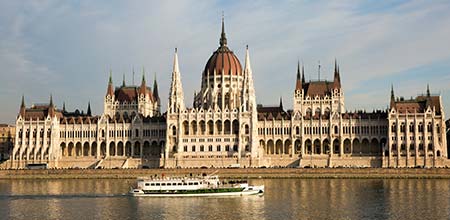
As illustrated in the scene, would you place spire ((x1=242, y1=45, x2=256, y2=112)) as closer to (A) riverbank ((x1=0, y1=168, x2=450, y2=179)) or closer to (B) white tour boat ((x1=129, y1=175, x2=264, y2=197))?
(A) riverbank ((x1=0, y1=168, x2=450, y2=179))

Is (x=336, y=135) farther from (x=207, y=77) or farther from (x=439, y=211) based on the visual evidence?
(x=439, y=211)

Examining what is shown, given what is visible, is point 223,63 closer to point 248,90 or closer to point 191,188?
point 248,90

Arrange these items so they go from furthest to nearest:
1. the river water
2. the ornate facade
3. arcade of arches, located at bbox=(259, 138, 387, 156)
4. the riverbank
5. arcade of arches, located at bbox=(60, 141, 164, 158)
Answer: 1. arcade of arches, located at bbox=(60, 141, 164, 158)
2. arcade of arches, located at bbox=(259, 138, 387, 156)
3. the ornate facade
4. the riverbank
5. the river water

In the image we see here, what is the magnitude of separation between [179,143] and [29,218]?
7679 cm

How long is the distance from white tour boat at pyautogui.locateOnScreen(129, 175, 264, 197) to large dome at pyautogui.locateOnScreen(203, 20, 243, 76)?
224 ft

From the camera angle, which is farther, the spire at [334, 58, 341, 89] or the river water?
the spire at [334, 58, 341, 89]

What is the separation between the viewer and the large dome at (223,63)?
158750mm

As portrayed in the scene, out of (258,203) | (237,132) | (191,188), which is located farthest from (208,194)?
(237,132)

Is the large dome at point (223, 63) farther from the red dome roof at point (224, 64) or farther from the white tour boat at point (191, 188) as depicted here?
the white tour boat at point (191, 188)

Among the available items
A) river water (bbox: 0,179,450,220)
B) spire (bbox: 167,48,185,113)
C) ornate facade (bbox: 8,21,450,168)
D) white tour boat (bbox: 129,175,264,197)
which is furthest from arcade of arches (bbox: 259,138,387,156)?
white tour boat (bbox: 129,175,264,197)

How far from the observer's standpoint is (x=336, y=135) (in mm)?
144375

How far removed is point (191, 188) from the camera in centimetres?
9112

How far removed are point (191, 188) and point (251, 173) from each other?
35617 millimetres

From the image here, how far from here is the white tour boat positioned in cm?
9025
